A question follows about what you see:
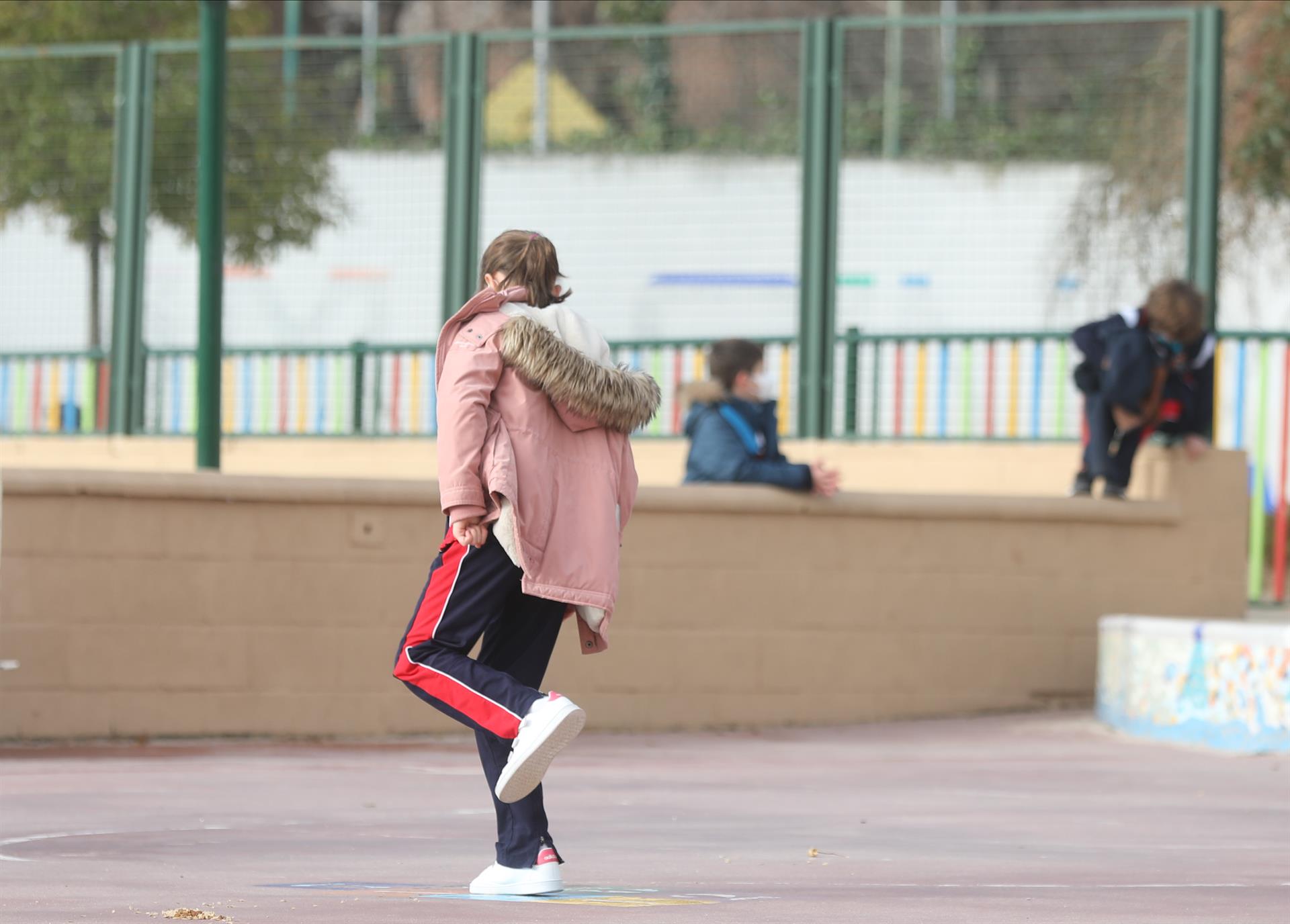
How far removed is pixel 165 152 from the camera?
1331 centimetres

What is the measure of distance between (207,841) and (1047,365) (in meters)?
7.23

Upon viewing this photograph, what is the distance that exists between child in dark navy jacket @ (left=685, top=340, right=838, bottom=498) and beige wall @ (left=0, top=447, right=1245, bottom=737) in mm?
146

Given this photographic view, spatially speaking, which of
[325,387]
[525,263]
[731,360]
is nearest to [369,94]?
[325,387]

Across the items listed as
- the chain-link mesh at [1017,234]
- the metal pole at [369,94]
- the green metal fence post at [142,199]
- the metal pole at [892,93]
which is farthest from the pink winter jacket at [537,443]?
the green metal fence post at [142,199]

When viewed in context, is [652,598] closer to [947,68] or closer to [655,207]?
[655,207]

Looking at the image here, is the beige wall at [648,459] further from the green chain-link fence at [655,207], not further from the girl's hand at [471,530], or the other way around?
the girl's hand at [471,530]

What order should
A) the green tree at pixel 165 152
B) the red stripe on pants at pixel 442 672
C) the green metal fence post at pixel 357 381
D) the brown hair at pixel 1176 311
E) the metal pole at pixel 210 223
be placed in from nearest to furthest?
1. the red stripe on pants at pixel 442 672
2. the metal pole at pixel 210 223
3. the brown hair at pixel 1176 311
4. the green tree at pixel 165 152
5. the green metal fence post at pixel 357 381

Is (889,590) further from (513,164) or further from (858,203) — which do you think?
(513,164)

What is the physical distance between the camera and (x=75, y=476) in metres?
8.92

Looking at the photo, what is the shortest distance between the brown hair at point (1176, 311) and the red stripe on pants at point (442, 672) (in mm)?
6579

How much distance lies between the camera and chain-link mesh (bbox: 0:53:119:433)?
44.1ft

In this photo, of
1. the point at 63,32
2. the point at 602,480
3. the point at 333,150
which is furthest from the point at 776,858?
the point at 63,32

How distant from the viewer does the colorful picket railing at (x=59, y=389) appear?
44.3ft

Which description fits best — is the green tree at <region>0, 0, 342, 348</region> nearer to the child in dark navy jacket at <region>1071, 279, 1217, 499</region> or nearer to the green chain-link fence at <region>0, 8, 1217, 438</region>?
the green chain-link fence at <region>0, 8, 1217, 438</region>
